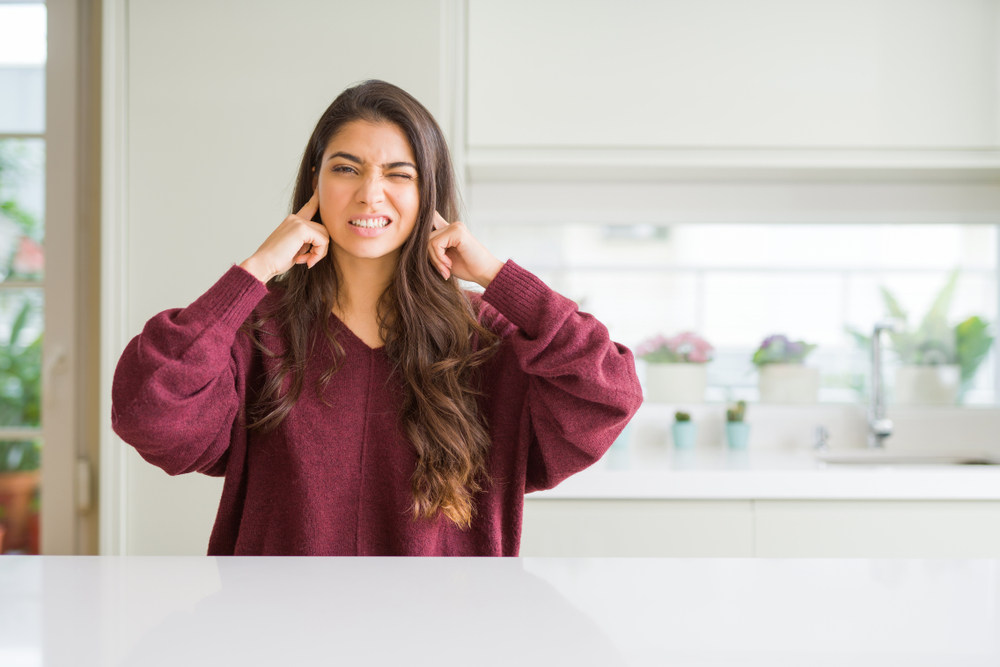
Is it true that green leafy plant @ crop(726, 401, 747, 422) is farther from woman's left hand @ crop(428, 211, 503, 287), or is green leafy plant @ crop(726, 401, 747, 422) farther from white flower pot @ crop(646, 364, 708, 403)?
woman's left hand @ crop(428, 211, 503, 287)

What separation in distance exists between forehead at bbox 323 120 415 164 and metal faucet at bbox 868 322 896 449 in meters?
1.79

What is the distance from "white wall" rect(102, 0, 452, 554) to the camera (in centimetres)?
198

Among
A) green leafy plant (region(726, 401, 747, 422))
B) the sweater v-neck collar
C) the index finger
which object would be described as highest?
the index finger

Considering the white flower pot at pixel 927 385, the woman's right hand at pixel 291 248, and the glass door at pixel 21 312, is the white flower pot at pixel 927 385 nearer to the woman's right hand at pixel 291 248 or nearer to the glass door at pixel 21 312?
the woman's right hand at pixel 291 248

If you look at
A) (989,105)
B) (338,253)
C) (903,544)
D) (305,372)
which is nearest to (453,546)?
(305,372)

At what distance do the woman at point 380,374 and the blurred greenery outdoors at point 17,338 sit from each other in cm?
134

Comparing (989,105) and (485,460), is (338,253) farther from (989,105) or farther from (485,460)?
(989,105)

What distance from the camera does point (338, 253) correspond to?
1.29 metres

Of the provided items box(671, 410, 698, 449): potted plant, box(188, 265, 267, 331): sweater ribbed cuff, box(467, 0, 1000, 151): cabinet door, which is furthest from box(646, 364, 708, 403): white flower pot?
box(188, 265, 267, 331): sweater ribbed cuff

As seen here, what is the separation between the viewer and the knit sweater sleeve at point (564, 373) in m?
1.14

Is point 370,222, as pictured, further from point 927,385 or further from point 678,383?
point 927,385

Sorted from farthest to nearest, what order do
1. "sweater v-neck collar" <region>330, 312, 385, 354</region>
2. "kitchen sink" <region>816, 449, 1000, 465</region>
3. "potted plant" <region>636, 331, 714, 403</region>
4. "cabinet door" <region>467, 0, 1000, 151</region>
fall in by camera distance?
"potted plant" <region>636, 331, 714, 403</region> → "kitchen sink" <region>816, 449, 1000, 465</region> → "cabinet door" <region>467, 0, 1000, 151</region> → "sweater v-neck collar" <region>330, 312, 385, 354</region>

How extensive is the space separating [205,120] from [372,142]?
3.29 ft

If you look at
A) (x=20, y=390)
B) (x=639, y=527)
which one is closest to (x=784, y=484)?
(x=639, y=527)
